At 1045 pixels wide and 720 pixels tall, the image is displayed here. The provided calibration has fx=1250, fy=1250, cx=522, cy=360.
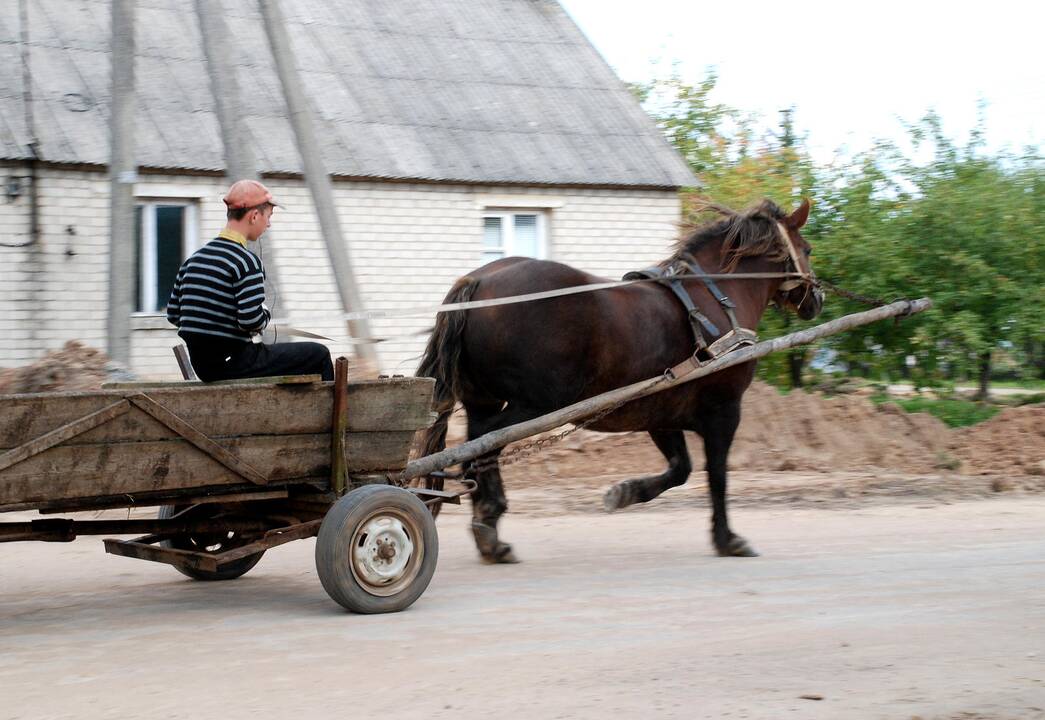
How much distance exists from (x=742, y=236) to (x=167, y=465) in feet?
14.6

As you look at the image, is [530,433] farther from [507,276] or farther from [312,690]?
[312,690]

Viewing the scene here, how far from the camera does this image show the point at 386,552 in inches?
231

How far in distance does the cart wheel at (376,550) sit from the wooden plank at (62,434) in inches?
42.5

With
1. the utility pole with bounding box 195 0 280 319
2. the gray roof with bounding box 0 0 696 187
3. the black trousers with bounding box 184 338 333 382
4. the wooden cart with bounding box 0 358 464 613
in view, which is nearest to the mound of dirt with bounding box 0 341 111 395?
the utility pole with bounding box 195 0 280 319

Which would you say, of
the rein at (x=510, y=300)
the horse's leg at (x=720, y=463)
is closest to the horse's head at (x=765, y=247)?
the rein at (x=510, y=300)

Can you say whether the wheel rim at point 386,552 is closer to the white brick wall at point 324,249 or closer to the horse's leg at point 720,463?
the horse's leg at point 720,463

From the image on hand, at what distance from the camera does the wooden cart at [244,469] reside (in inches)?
203

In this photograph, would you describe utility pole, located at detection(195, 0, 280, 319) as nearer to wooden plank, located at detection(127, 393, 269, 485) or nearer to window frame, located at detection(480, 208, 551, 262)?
window frame, located at detection(480, 208, 551, 262)

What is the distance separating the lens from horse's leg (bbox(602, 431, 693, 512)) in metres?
7.92

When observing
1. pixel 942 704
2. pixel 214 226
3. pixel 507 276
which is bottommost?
pixel 942 704

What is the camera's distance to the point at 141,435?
5340 millimetres

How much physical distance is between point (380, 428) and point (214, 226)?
30.1ft

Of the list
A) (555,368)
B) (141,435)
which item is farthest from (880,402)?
(141,435)

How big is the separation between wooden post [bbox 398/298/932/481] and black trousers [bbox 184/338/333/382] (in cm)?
75
